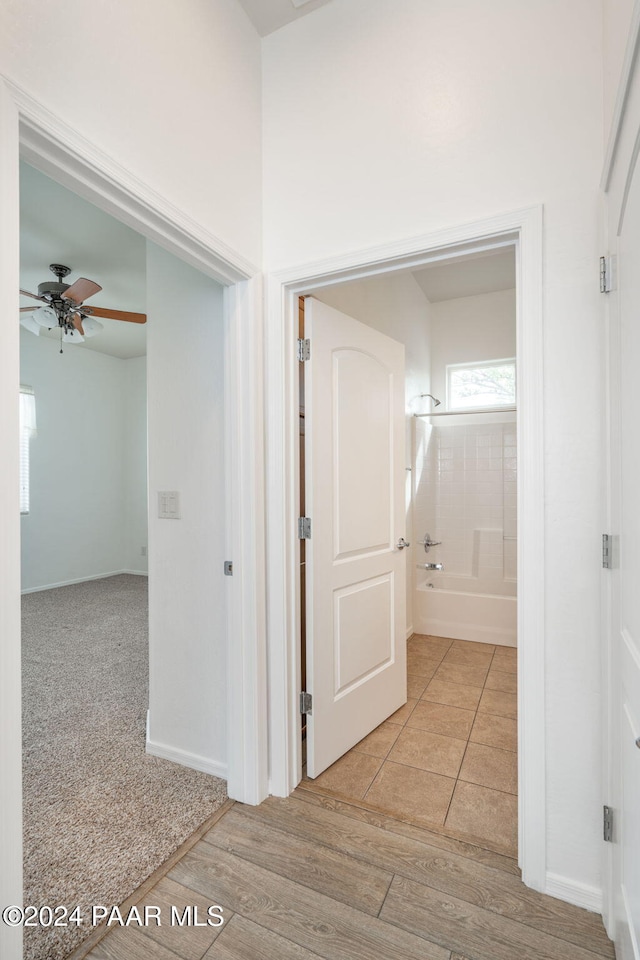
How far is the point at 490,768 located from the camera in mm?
2125

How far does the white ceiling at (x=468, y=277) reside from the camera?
3902mm

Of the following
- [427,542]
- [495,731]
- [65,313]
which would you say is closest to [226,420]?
[495,731]

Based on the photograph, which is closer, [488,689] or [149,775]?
[149,775]

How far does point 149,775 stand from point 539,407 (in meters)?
2.13

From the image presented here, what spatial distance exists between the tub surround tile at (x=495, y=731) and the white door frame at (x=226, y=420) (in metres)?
1.13


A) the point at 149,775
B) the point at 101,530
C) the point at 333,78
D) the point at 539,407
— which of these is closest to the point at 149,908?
the point at 149,775

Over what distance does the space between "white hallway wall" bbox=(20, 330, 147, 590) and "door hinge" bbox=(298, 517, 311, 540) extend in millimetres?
4685

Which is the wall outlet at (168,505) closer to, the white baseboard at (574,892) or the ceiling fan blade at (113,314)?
the white baseboard at (574,892)

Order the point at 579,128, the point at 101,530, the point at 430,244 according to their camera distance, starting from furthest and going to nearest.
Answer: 1. the point at 101,530
2. the point at 430,244
3. the point at 579,128

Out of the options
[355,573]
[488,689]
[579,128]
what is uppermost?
[579,128]

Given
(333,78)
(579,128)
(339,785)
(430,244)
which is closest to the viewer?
(579,128)

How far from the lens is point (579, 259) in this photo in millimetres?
1419

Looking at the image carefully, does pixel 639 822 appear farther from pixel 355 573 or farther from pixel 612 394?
pixel 355 573

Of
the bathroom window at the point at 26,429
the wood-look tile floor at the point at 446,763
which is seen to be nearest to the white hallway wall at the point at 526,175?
the wood-look tile floor at the point at 446,763
